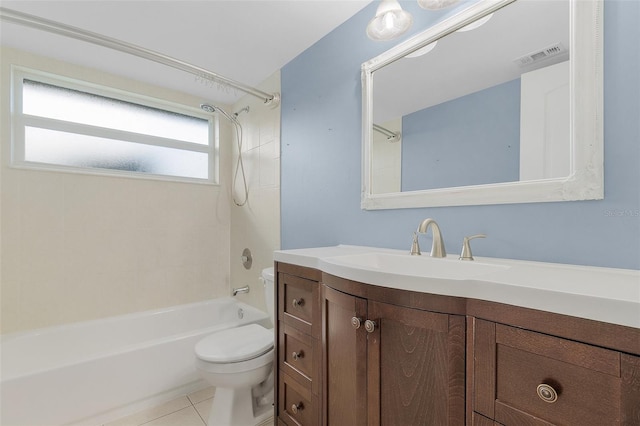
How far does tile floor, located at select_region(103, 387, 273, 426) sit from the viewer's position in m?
1.68

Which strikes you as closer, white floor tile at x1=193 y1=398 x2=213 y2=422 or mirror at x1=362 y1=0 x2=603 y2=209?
mirror at x1=362 y1=0 x2=603 y2=209

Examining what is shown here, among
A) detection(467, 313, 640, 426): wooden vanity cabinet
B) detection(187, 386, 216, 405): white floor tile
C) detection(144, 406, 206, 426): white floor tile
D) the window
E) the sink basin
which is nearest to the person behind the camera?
detection(467, 313, 640, 426): wooden vanity cabinet

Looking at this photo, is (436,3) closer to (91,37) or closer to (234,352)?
(91,37)

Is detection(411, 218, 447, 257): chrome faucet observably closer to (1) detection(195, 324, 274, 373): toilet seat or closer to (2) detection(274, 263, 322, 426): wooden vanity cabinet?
(2) detection(274, 263, 322, 426): wooden vanity cabinet

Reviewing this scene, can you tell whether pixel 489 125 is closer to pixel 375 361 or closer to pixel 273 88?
pixel 375 361

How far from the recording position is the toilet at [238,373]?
1.49 metres

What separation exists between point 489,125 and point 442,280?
739 millimetres

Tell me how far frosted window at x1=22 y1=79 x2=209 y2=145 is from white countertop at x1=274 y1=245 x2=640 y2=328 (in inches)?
95.1

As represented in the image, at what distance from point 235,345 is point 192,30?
1962mm

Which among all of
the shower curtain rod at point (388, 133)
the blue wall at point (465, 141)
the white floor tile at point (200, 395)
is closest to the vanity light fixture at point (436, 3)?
the blue wall at point (465, 141)

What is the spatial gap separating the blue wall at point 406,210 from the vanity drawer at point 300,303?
476 mm

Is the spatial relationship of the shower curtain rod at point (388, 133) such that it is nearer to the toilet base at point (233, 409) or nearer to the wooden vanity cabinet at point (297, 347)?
the wooden vanity cabinet at point (297, 347)

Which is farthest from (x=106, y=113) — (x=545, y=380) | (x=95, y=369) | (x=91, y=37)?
(x=545, y=380)

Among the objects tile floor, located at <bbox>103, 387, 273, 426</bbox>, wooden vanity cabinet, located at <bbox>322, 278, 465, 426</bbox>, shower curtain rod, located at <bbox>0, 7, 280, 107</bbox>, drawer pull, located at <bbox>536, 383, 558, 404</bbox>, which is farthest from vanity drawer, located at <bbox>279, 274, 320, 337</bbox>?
shower curtain rod, located at <bbox>0, 7, 280, 107</bbox>
